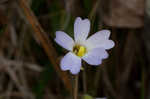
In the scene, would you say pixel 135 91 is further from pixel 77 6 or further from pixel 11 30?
pixel 11 30

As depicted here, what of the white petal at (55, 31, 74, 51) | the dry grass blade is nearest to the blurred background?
the dry grass blade

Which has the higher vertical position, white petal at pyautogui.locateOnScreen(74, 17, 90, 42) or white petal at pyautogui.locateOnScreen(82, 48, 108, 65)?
white petal at pyautogui.locateOnScreen(74, 17, 90, 42)

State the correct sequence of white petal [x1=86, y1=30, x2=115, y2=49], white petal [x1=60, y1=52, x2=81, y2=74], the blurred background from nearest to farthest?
white petal [x1=60, y1=52, x2=81, y2=74]
white petal [x1=86, y1=30, x2=115, y2=49]
the blurred background

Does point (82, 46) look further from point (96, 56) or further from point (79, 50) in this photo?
point (96, 56)

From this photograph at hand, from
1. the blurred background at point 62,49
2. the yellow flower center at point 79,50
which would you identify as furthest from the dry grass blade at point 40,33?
the blurred background at point 62,49

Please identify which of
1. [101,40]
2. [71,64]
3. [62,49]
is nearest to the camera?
[71,64]

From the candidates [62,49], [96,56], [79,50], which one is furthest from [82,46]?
[62,49]

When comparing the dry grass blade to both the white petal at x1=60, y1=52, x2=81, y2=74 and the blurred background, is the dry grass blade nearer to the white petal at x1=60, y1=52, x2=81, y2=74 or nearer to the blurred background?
the white petal at x1=60, y1=52, x2=81, y2=74
